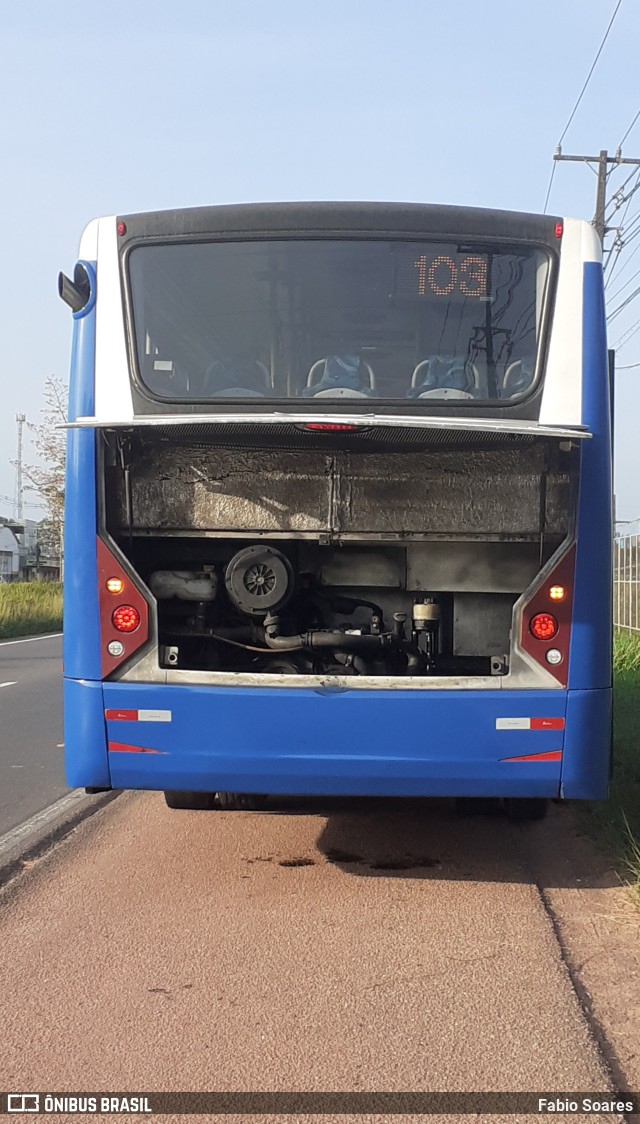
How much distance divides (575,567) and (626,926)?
1.60 meters

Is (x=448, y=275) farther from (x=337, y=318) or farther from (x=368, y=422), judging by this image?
(x=368, y=422)

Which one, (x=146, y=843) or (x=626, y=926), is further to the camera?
(x=146, y=843)

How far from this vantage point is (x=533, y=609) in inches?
196

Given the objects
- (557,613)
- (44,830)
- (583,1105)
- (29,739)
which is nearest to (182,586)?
(557,613)

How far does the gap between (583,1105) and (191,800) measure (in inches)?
120

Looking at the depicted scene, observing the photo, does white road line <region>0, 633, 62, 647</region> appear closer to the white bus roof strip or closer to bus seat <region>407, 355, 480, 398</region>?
the white bus roof strip

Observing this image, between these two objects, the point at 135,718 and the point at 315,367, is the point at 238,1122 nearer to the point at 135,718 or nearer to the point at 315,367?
the point at 135,718

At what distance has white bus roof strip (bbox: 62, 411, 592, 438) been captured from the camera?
15.3 feet

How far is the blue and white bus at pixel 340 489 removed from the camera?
4.96 m

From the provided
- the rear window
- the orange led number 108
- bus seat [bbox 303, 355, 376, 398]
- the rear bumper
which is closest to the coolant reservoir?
the rear bumper

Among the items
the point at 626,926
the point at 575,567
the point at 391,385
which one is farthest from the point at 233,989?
the point at 391,385

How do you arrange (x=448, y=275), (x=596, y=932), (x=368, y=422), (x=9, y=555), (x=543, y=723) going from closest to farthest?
(x=368, y=422) → (x=596, y=932) → (x=543, y=723) → (x=448, y=275) → (x=9, y=555)

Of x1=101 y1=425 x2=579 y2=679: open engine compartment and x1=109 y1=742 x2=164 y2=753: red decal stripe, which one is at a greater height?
x1=101 y1=425 x2=579 y2=679: open engine compartment

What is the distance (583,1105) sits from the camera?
10.8 feet
